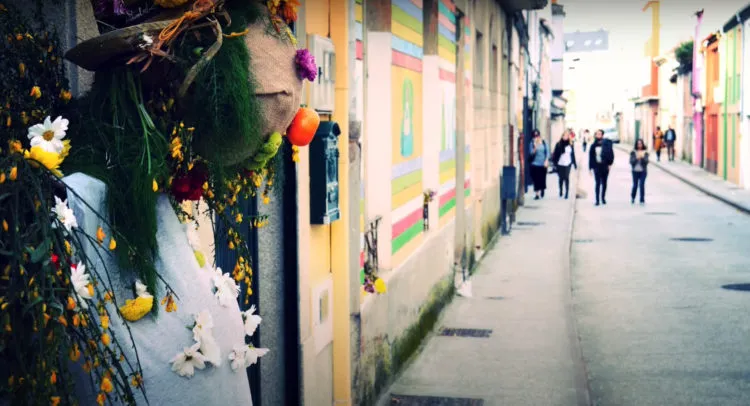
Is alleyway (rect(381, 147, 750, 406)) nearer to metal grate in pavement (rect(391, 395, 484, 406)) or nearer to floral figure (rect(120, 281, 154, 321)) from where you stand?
metal grate in pavement (rect(391, 395, 484, 406))

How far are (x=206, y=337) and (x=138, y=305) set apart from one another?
0.25m

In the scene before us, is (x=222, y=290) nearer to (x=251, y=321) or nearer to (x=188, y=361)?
(x=188, y=361)

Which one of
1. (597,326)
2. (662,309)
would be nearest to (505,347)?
(597,326)

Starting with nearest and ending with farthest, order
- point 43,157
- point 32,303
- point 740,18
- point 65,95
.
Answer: point 32,303, point 43,157, point 65,95, point 740,18

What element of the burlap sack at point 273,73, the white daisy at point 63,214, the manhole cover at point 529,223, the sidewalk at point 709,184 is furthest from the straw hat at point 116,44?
the sidewalk at point 709,184

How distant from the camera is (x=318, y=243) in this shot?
6172 mm

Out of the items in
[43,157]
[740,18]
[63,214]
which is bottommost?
[63,214]

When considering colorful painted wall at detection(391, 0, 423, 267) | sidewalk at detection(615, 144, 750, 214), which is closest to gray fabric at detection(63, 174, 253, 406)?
colorful painted wall at detection(391, 0, 423, 267)

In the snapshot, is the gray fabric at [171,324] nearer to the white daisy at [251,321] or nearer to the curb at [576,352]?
the white daisy at [251,321]

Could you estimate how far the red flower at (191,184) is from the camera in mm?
3184

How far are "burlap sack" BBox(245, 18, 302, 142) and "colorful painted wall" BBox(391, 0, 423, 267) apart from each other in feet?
17.4

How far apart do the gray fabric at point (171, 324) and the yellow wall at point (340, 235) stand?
306 cm

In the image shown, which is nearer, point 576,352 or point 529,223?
point 576,352

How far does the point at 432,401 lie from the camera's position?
7.45m
